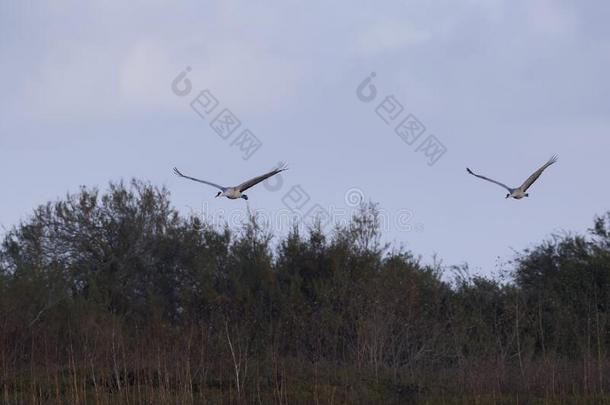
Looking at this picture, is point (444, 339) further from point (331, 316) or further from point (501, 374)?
point (501, 374)

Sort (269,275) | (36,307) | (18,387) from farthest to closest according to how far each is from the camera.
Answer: (269,275)
(36,307)
(18,387)

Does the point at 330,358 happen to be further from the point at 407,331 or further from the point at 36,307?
the point at 36,307

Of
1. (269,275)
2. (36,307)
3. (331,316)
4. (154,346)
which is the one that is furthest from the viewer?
(269,275)

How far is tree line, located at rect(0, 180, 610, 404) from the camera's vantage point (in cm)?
1978

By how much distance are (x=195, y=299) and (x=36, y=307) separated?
15.7 feet

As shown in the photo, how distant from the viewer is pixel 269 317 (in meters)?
28.6

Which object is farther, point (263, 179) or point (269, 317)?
point (269, 317)

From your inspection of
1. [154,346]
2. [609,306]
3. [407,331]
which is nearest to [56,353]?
[154,346]

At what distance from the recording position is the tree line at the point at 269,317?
19781 mm

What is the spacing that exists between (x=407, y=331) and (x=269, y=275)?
7.38 metres

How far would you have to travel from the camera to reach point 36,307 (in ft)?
94.1

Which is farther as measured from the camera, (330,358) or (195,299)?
(195,299)

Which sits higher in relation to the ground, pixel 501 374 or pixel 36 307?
pixel 36 307

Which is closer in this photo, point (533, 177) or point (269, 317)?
point (533, 177)
